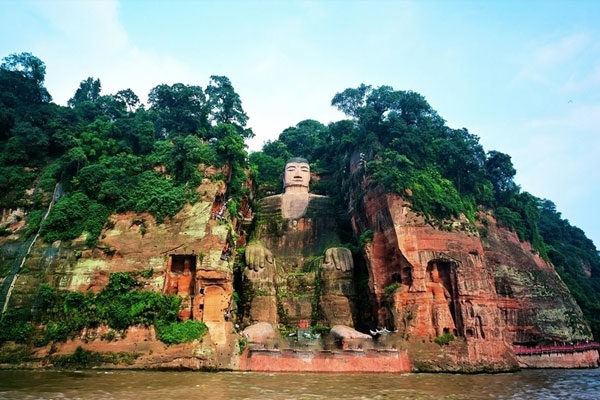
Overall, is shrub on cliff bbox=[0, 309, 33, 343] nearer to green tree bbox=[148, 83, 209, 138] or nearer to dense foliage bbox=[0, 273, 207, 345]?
dense foliage bbox=[0, 273, 207, 345]

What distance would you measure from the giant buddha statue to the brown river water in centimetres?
755

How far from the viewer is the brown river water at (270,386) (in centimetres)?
1390

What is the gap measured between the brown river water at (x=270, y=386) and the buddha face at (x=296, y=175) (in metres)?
19.0

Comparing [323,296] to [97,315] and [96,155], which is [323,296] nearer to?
[97,315]

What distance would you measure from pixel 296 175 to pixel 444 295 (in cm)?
1640

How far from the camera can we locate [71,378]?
16.9 metres

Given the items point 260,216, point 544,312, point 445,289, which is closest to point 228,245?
point 260,216

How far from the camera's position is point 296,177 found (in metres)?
37.7

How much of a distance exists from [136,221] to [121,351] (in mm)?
7541

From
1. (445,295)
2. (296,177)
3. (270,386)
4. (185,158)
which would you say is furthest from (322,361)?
(296,177)

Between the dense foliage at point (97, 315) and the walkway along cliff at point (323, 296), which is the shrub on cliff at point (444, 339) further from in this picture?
the dense foliage at point (97, 315)

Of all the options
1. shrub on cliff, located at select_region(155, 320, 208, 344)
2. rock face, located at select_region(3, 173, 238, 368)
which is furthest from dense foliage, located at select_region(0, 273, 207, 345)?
rock face, located at select_region(3, 173, 238, 368)

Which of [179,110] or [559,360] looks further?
[179,110]

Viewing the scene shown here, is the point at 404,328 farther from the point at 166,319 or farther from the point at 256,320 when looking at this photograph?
the point at 166,319
